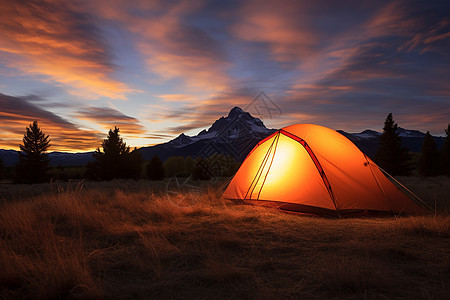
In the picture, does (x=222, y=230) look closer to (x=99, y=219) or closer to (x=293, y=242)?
(x=293, y=242)

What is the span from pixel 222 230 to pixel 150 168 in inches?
1242

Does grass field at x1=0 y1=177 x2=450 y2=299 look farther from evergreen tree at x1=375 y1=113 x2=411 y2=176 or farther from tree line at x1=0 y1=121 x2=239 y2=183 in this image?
evergreen tree at x1=375 y1=113 x2=411 y2=176

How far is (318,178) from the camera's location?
717 centimetres

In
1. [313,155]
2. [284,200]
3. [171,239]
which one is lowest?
[171,239]

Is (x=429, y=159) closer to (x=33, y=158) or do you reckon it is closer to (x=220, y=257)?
(x=220, y=257)

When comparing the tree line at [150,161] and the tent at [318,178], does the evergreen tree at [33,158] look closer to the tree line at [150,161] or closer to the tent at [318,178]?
the tree line at [150,161]

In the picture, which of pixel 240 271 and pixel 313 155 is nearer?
pixel 240 271

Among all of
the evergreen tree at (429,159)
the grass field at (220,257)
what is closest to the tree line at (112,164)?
the grass field at (220,257)

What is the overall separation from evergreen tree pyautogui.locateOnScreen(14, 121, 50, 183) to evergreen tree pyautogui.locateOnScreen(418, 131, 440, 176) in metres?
55.8

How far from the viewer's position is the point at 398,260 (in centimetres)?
376

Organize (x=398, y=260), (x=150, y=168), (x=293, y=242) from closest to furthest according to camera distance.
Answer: (x=398, y=260) < (x=293, y=242) < (x=150, y=168)

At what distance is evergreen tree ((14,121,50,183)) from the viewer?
39656mm

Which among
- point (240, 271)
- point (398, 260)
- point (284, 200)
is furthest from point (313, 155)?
point (240, 271)

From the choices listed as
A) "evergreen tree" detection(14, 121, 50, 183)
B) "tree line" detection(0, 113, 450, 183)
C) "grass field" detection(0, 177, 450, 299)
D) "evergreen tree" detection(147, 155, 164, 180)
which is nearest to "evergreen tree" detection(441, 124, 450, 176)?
"tree line" detection(0, 113, 450, 183)
